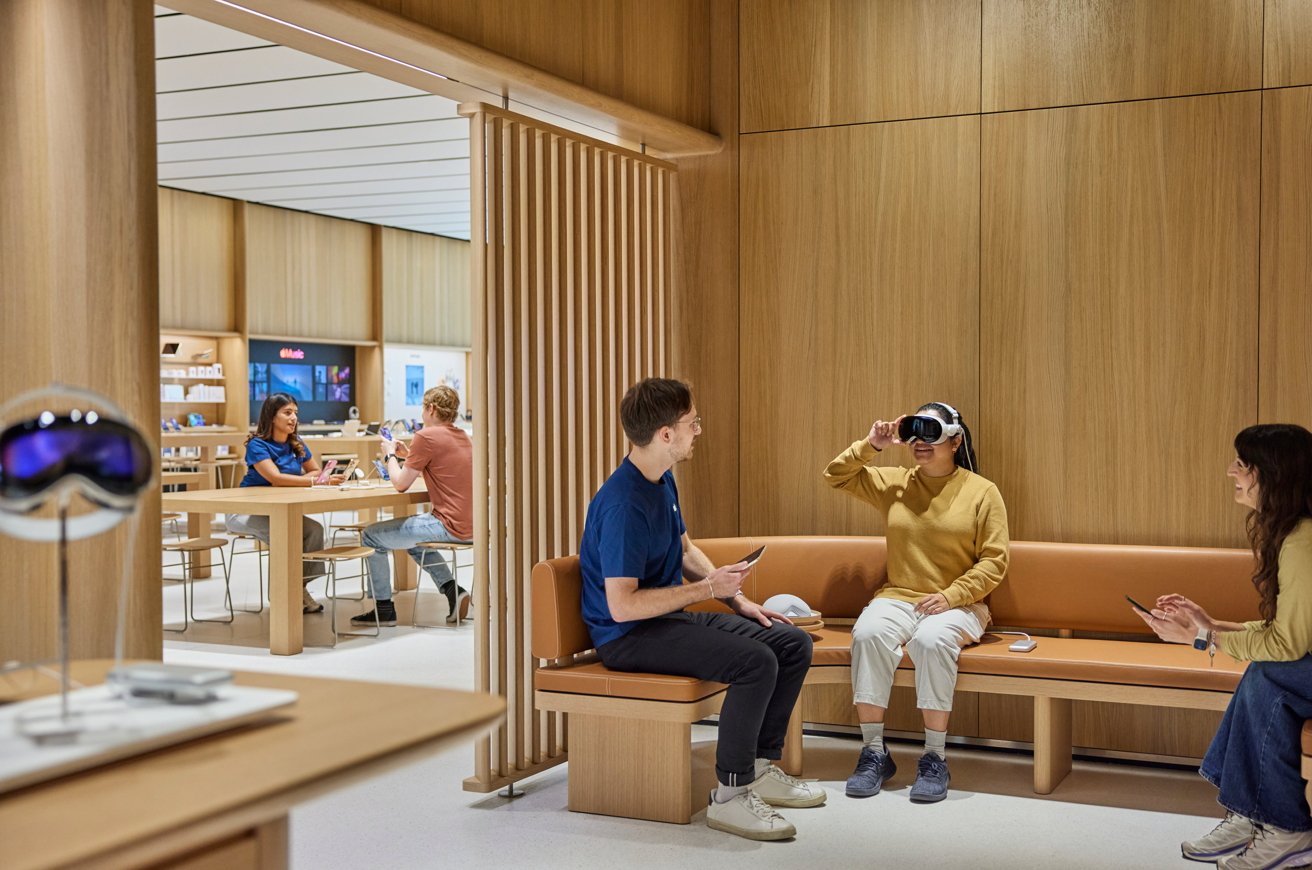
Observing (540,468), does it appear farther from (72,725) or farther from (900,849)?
(72,725)

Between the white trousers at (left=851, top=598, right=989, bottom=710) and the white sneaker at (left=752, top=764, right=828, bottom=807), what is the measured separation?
389 millimetres

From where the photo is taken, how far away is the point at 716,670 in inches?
168

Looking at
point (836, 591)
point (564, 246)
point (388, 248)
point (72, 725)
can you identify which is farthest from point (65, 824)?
point (388, 248)

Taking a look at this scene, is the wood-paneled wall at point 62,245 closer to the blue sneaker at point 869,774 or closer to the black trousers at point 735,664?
the black trousers at point 735,664

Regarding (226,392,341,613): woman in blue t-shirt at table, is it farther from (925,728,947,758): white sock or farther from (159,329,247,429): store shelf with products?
(159,329,247,429): store shelf with products

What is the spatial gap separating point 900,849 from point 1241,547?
6.48 feet

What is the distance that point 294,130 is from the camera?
1069cm

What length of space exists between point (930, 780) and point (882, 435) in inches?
52.3

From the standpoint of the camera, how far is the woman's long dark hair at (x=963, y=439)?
5164 mm

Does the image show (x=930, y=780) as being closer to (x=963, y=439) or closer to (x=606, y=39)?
(x=963, y=439)

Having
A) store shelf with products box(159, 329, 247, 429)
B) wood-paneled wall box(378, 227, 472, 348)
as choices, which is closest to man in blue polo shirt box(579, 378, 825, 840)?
store shelf with products box(159, 329, 247, 429)

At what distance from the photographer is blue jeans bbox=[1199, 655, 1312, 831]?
12.2 feet

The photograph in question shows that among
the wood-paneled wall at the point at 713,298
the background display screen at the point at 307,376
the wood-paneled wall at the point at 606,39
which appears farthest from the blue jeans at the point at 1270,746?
the background display screen at the point at 307,376

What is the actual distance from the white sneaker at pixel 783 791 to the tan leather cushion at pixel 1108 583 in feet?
3.83
